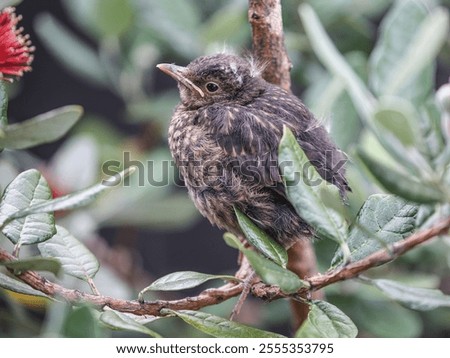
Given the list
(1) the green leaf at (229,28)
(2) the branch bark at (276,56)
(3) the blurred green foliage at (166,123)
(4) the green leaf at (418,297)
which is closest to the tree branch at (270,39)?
(2) the branch bark at (276,56)

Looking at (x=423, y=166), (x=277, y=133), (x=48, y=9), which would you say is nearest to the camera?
(x=423, y=166)

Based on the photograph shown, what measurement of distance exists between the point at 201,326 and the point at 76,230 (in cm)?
92

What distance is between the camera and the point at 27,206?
1015 mm

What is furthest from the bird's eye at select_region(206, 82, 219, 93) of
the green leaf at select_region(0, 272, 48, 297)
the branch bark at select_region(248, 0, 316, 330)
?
the green leaf at select_region(0, 272, 48, 297)

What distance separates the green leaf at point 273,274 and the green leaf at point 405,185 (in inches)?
7.3

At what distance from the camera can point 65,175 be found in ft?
6.09

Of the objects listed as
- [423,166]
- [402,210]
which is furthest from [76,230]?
[423,166]

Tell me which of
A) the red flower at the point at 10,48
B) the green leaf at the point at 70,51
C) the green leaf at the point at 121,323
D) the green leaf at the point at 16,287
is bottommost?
the green leaf at the point at 121,323

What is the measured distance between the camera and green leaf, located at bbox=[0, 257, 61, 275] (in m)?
0.91

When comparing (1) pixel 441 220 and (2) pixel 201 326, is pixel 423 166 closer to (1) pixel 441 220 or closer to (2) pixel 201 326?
(1) pixel 441 220

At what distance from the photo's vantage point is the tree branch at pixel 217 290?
892 mm

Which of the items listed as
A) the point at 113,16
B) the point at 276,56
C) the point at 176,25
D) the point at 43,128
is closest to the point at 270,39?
the point at 276,56

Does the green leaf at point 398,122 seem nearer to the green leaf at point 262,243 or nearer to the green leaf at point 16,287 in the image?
the green leaf at point 262,243

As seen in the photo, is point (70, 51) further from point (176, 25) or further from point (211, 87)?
point (211, 87)
